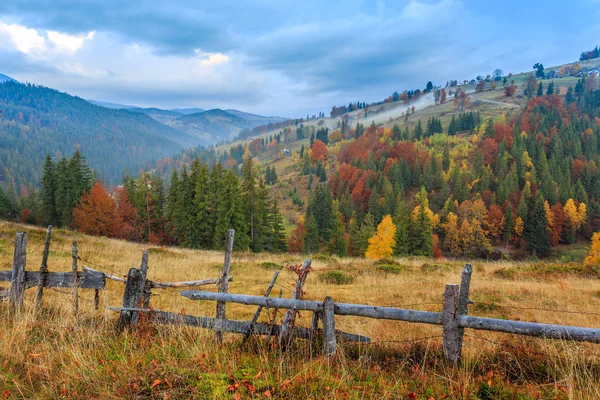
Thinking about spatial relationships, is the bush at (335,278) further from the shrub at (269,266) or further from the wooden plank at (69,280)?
the wooden plank at (69,280)

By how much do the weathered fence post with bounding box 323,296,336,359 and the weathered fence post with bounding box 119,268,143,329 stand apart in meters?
4.21

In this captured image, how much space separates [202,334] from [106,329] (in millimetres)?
2183

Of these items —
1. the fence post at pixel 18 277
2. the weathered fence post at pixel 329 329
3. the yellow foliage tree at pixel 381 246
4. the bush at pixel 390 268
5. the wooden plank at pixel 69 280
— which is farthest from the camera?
the yellow foliage tree at pixel 381 246

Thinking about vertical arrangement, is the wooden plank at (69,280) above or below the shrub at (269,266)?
above

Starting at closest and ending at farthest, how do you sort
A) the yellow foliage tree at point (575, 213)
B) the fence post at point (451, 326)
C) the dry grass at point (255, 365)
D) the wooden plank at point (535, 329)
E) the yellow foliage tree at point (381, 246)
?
the dry grass at point (255, 365) → the wooden plank at point (535, 329) → the fence post at point (451, 326) → the yellow foliage tree at point (381, 246) → the yellow foliage tree at point (575, 213)

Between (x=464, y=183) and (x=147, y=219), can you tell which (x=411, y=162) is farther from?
(x=147, y=219)

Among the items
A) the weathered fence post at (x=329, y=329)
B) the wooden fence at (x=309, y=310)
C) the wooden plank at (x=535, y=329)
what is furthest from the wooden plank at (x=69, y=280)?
the wooden plank at (x=535, y=329)

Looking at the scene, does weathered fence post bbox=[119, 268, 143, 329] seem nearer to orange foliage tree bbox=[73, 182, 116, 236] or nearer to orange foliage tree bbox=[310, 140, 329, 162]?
orange foliage tree bbox=[73, 182, 116, 236]

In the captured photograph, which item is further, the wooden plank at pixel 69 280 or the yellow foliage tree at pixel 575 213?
the yellow foliage tree at pixel 575 213

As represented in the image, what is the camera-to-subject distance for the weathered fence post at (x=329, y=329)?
542 cm

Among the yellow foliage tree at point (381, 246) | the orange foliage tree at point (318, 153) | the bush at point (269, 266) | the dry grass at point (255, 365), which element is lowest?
the yellow foliage tree at point (381, 246)

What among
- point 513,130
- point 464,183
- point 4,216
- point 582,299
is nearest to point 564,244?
point 464,183

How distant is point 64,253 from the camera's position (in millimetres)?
20719

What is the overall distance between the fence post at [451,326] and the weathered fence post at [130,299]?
6.03 m
